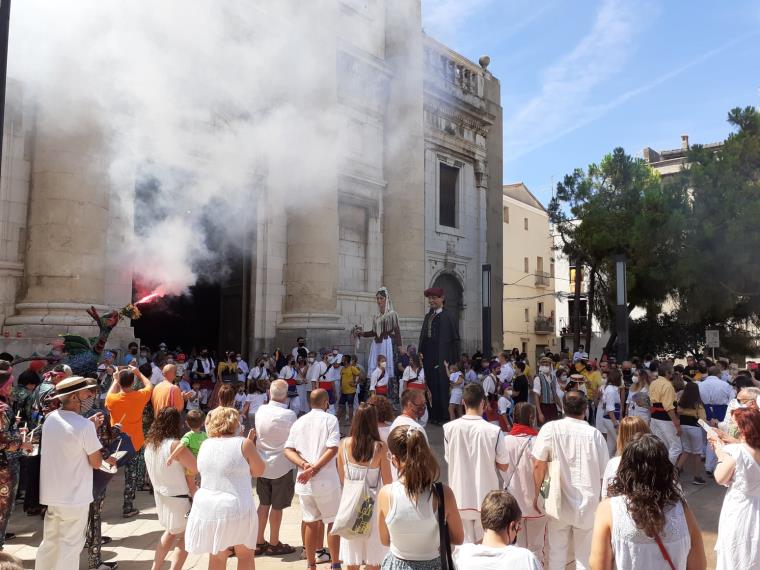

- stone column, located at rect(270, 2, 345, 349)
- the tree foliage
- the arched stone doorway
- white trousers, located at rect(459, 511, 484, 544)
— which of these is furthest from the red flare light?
the tree foliage

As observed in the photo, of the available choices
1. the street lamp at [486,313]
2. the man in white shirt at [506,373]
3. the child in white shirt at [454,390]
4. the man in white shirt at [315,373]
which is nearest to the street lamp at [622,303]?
the street lamp at [486,313]

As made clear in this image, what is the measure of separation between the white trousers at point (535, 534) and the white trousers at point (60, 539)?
9.07ft

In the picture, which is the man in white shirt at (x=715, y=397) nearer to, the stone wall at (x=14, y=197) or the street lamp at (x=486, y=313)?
the street lamp at (x=486, y=313)

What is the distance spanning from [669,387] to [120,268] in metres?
8.94

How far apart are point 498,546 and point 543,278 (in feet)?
135

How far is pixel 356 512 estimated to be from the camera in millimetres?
3623

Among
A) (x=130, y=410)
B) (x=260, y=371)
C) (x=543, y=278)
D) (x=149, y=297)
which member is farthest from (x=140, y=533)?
(x=543, y=278)

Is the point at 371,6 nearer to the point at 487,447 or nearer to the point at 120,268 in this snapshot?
the point at 120,268

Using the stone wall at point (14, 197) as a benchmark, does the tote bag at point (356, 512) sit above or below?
below

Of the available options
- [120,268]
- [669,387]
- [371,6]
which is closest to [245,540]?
[669,387]

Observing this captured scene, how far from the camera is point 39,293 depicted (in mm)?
10008

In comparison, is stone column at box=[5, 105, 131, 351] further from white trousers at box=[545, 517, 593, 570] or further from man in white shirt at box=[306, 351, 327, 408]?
white trousers at box=[545, 517, 593, 570]

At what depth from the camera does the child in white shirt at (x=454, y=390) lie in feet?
34.7

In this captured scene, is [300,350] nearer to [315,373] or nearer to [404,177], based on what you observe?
[315,373]
